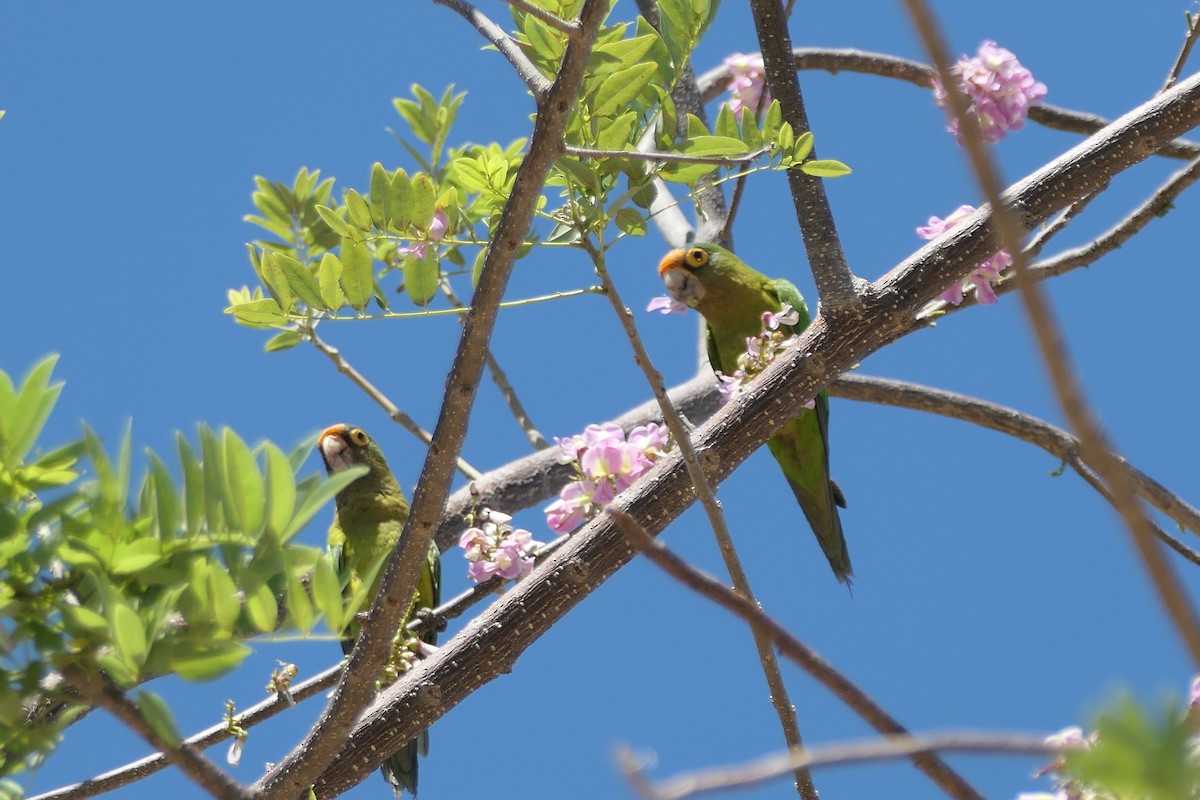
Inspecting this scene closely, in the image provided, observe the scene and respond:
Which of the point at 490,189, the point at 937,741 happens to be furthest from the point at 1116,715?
the point at 490,189

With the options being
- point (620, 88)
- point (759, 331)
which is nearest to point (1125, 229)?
point (759, 331)

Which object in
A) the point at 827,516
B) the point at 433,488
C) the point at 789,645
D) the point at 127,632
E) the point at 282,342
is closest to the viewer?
the point at 789,645

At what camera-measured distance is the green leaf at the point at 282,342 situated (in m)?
2.58

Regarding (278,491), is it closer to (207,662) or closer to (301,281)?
(207,662)

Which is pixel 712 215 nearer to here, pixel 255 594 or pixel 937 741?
pixel 255 594

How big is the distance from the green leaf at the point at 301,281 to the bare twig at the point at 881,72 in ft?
8.35

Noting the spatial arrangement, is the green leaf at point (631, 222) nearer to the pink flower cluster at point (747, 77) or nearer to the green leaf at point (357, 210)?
the green leaf at point (357, 210)

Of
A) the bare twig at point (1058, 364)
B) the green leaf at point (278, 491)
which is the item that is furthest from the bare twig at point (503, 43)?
the bare twig at point (1058, 364)

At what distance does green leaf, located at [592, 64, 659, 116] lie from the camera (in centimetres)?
179

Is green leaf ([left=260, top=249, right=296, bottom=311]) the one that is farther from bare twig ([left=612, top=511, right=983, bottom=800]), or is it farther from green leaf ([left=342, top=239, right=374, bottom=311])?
bare twig ([left=612, top=511, right=983, bottom=800])

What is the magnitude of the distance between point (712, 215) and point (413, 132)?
1094 mm

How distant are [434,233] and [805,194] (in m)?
0.74

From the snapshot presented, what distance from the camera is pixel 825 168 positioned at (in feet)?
6.97

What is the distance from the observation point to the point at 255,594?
100 centimetres
